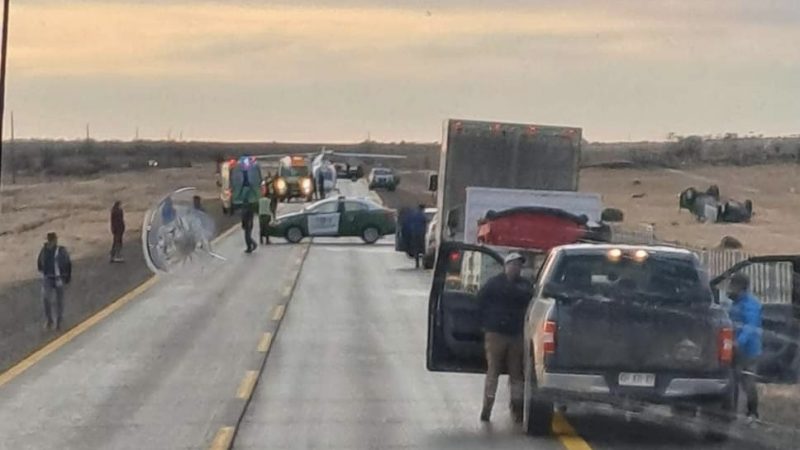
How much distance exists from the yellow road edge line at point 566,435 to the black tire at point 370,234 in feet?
122

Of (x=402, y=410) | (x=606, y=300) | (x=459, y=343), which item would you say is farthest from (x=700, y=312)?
(x=402, y=410)

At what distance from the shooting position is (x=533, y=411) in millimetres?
14617

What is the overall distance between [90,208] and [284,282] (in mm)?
51327

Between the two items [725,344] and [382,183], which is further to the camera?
[382,183]

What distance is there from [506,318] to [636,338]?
5.88 ft

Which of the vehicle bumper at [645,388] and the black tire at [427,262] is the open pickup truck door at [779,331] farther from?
the black tire at [427,262]

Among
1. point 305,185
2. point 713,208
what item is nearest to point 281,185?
point 305,185

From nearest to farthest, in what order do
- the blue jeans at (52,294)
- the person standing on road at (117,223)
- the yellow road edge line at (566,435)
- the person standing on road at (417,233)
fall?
1. the yellow road edge line at (566,435)
2. the blue jeans at (52,294)
3. the person standing on road at (117,223)
4. the person standing on road at (417,233)

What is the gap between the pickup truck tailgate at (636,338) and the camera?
1366cm

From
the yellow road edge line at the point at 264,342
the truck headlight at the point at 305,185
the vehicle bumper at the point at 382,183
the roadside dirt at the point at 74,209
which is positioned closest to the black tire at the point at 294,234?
the roadside dirt at the point at 74,209

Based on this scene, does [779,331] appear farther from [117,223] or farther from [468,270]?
[117,223]

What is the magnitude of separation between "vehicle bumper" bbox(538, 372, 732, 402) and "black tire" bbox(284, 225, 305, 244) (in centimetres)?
3967

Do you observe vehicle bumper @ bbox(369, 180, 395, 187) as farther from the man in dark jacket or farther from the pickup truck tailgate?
the pickup truck tailgate

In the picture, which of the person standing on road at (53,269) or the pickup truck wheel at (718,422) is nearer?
the pickup truck wheel at (718,422)
